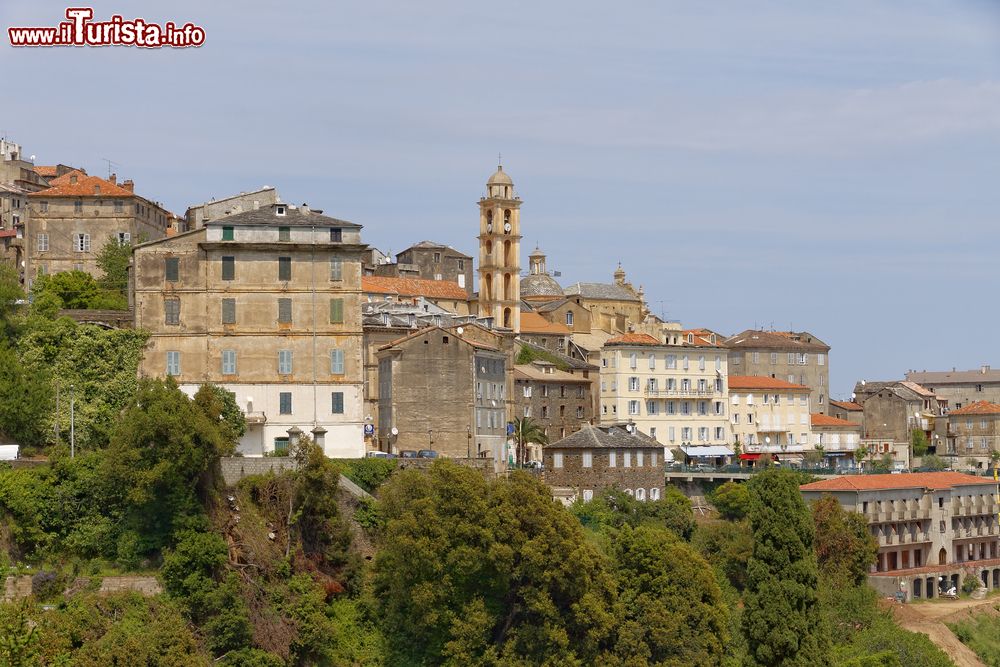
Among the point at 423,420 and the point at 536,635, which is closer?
the point at 536,635

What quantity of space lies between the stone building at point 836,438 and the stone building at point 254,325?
61818 millimetres

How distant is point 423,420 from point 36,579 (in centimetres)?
2878

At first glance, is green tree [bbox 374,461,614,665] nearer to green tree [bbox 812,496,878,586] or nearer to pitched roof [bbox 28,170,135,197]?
green tree [bbox 812,496,878,586]

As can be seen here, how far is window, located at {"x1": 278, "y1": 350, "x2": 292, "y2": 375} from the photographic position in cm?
6712

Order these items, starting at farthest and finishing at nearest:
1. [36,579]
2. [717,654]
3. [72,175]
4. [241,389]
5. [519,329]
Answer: [519,329] → [72,175] → [241,389] → [717,654] → [36,579]

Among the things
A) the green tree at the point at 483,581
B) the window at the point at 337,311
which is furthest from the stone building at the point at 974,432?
the green tree at the point at 483,581

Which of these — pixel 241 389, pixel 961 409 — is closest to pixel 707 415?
pixel 961 409

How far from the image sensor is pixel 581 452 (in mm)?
82875

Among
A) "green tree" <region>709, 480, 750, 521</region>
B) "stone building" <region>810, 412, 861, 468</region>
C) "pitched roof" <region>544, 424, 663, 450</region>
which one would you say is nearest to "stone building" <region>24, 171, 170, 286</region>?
"pitched roof" <region>544, 424, 663, 450</region>

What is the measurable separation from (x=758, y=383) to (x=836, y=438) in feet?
28.0

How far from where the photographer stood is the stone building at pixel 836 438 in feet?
402

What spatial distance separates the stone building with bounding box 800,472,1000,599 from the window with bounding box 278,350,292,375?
33099 millimetres

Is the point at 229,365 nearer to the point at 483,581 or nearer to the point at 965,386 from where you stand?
the point at 483,581

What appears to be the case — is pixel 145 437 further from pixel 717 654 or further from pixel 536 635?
pixel 717 654
